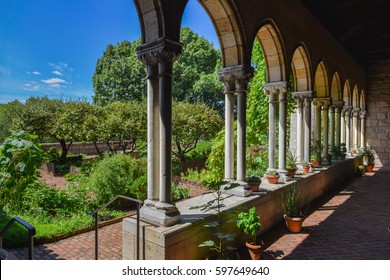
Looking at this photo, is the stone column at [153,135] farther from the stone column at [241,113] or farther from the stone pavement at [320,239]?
the stone column at [241,113]

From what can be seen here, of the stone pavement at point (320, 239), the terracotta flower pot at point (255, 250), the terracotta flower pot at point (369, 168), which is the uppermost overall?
the terracotta flower pot at point (369, 168)

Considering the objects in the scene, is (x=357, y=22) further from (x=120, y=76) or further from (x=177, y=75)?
(x=120, y=76)

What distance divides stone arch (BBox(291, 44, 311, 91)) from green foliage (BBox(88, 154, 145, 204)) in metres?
4.67

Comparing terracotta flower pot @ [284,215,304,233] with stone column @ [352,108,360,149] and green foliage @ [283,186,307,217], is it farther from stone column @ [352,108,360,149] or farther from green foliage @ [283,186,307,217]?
stone column @ [352,108,360,149]

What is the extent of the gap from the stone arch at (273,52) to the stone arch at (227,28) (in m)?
1.26

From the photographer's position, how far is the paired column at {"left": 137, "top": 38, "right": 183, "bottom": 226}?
2.90m

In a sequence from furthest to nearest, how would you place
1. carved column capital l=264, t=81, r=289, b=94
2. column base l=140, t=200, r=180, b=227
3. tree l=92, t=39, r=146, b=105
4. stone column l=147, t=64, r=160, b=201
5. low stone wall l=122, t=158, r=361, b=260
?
1. tree l=92, t=39, r=146, b=105
2. carved column capital l=264, t=81, r=289, b=94
3. stone column l=147, t=64, r=160, b=201
4. column base l=140, t=200, r=180, b=227
5. low stone wall l=122, t=158, r=361, b=260

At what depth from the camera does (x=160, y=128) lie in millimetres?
2982

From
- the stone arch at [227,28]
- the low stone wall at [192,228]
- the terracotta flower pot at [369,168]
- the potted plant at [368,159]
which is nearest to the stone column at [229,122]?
the stone arch at [227,28]

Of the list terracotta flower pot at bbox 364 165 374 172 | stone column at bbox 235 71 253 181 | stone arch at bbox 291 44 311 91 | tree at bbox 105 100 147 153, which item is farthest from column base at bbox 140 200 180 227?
terracotta flower pot at bbox 364 165 374 172

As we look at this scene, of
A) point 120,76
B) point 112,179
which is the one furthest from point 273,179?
point 120,76

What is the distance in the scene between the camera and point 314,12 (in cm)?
690

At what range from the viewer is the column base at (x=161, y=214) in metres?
2.84

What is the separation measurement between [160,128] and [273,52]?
3.51 m
